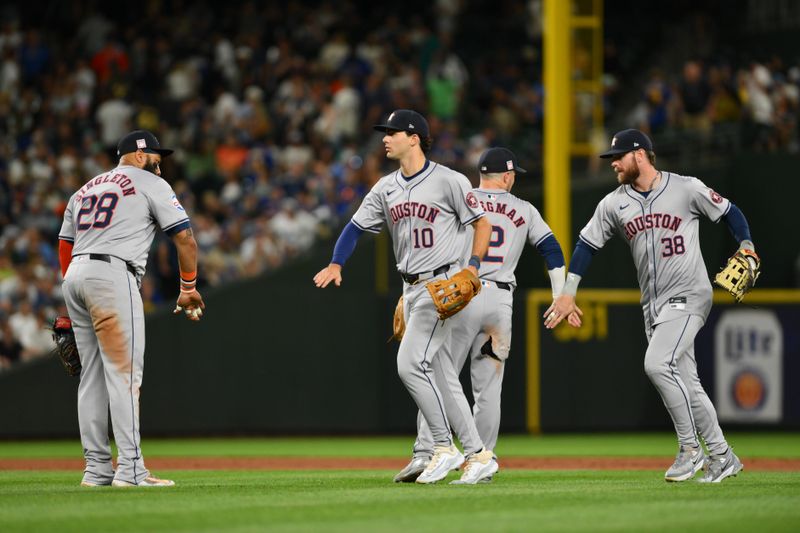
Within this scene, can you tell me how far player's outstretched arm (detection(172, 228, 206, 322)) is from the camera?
773 cm

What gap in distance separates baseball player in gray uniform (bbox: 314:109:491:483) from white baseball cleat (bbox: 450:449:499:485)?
0.11m

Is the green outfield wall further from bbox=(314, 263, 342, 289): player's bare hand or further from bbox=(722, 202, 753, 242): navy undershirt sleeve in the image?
bbox=(314, 263, 342, 289): player's bare hand

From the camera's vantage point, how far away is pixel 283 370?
1505 centimetres

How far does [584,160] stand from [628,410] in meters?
3.62

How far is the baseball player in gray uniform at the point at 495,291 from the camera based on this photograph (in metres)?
8.62

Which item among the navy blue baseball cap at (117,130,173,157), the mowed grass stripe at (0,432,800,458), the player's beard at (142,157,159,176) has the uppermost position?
the navy blue baseball cap at (117,130,173,157)

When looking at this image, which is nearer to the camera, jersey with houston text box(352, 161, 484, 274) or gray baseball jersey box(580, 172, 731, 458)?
jersey with houston text box(352, 161, 484, 274)

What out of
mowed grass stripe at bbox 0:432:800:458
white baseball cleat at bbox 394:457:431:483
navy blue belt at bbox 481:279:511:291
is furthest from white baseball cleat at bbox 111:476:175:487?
mowed grass stripe at bbox 0:432:800:458

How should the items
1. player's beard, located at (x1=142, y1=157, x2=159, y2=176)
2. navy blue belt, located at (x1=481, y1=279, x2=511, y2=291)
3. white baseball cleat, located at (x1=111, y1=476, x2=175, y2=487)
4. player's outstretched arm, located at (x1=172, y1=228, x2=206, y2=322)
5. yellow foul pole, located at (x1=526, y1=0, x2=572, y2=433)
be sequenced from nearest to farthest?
white baseball cleat, located at (x1=111, y1=476, x2=175, y2=487)
player's outstretched arm, located at (x1=172, y1=228, x2=206, y2=322)
player's beard, located at (x1=142, y1=157, x2=159, y2=176)
navy blue belt, located at (x1=481, y1=279, x2=511, y2=291)
yellow foul pole, located at (x1=526, y1=0, x2=572, y2=433)

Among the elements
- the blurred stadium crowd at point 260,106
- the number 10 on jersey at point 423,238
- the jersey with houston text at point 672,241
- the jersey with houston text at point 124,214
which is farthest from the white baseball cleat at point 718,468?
the blurred stadium crowd at point 260,106

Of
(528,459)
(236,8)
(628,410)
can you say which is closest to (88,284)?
(528,459)

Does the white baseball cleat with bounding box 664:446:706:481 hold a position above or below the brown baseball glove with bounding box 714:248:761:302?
below

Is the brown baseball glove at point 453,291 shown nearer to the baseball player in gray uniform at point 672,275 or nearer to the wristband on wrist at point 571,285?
the baseball player in gray uniform at point 672,275

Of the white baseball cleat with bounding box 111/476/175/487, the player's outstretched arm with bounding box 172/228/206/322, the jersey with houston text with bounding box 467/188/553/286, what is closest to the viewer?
the white baseball cleat with bounding box 111/476/175/487
